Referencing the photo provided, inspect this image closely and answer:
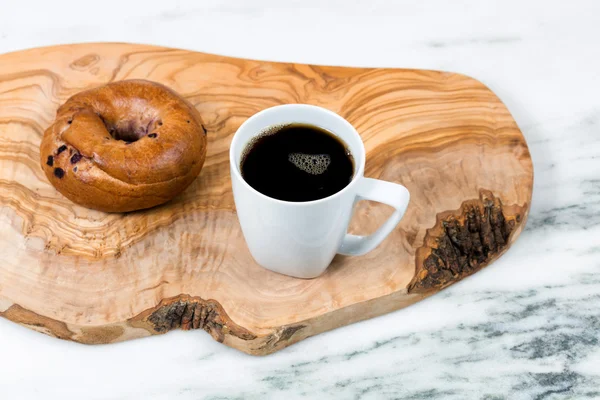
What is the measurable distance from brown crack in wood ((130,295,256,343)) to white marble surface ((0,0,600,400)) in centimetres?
5

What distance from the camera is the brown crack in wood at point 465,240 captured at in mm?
1571

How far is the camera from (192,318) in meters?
1.52

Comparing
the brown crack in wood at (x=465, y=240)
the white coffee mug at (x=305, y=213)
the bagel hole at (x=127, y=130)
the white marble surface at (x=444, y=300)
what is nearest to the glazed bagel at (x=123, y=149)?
the bagel hole at (x=127, y=130)

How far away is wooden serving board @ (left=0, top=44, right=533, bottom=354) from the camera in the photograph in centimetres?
149

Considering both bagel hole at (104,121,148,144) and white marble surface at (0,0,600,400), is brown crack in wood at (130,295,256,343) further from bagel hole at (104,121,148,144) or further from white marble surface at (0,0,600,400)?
bagel hole at (104,121,148,144)

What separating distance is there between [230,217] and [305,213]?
0.99 feet

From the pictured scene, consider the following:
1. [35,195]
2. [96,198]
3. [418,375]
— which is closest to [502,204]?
[418,375]

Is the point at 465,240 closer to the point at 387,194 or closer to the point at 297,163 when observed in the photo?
the point at 387,194

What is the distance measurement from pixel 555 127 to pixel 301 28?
2.51 ft

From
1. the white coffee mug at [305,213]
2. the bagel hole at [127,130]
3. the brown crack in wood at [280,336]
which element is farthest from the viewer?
the bagel hole at [127,130]

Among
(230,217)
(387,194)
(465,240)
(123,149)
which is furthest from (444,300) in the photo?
(123,149)

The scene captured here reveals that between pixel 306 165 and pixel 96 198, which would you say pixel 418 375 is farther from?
pixel 96 198

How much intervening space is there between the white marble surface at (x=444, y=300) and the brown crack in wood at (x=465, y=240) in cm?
6

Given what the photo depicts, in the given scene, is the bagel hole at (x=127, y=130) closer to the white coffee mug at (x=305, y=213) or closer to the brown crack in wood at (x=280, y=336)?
the white coffee mug at (x=305, y=213)
